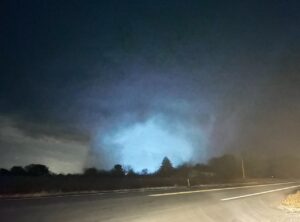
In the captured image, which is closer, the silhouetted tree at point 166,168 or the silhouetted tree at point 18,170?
the silhouetted tree at point 18,170

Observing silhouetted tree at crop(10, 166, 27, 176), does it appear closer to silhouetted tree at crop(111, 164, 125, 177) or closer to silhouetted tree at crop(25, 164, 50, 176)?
silhouetted tree at crop(25, 164, 50, 176)

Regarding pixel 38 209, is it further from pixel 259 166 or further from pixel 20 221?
pixel 259 166

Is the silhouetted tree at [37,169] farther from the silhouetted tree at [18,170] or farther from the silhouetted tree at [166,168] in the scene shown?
the silhouetted tree at [166,168]

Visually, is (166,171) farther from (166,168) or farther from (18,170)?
(18,170)

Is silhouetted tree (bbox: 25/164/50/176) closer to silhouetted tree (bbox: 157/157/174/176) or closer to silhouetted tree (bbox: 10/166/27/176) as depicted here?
silhouetted tree (bbox: 10/166/27/176)

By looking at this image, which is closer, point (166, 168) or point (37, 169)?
point (37, 169)

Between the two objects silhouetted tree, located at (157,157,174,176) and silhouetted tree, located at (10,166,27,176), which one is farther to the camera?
silhouetted tree, located at (157,157,174,176)

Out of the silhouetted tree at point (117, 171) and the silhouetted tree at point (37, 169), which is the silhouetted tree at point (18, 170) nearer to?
the silhouetted tree at point (37, 169)

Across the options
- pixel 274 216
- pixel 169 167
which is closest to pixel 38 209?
pixel 274 216

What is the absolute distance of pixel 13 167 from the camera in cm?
9319

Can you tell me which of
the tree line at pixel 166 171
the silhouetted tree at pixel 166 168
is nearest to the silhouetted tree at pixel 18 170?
the tree line at pixel 166 171

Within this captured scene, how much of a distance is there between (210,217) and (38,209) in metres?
6.46

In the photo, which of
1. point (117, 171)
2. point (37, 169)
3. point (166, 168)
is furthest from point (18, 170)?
point (166, 168)

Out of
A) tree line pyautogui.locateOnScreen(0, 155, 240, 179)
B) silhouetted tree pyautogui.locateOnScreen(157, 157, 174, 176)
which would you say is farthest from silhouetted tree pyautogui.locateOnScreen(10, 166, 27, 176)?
silhouetted tree pyautogui.locateOnScreen(157, 157, 174, 176)
